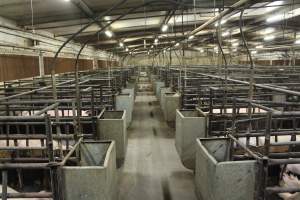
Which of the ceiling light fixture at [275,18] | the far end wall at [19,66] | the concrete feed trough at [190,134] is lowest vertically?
the concrete feed trough at [190,134]

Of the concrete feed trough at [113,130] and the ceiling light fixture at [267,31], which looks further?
the ceiling light fixture at [267,31]

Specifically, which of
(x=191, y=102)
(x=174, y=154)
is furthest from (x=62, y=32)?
(x=174, y=154)

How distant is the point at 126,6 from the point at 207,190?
16.5 feet

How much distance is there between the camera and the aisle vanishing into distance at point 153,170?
3541 millimetres

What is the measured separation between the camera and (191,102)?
5.54 m

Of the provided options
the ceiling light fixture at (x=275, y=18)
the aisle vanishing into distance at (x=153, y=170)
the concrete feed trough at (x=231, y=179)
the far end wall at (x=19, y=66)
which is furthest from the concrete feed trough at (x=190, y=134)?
the ceiling light fixture at (x=275, y=18)

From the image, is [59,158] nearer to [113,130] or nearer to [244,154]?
[113,130]

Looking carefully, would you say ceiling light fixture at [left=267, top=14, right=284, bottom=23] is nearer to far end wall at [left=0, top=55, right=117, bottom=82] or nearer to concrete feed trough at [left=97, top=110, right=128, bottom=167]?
far end wall at [left=0, top=55, right=117, bottom=82]

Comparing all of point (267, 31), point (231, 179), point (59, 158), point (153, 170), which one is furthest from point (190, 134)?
point (267, 31)

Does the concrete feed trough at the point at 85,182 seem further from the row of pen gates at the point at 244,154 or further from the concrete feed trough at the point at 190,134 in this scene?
the concrete feed trough at the point at 190,134

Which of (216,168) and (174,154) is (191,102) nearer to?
(174,154)

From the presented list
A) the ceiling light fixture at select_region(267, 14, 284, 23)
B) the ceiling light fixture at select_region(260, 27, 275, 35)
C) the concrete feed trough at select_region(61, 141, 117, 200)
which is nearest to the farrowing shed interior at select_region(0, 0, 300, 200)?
the concrete feed trough at select_region(61, 141, 117, 200)

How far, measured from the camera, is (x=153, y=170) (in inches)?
168

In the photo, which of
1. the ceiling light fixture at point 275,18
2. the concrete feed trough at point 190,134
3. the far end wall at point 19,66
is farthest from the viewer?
the ceiling light fixture at point 275,18
